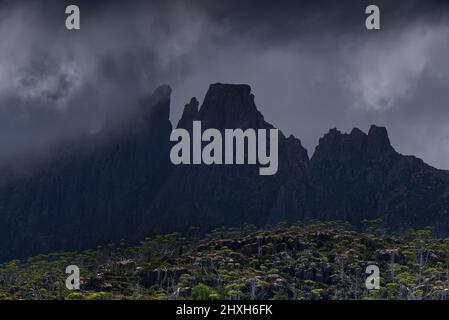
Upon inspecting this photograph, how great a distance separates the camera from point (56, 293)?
174m

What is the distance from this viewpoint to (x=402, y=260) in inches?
7854

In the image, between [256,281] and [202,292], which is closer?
[202,292]

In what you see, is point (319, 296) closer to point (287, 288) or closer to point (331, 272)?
point (287, 288)

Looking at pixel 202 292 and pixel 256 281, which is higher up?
pixel 256 281

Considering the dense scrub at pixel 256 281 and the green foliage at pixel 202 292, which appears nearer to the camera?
the green foliage at pixel 202 292

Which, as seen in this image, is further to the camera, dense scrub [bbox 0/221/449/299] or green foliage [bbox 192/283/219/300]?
dense scrub [bbox 0/221/449/299]
